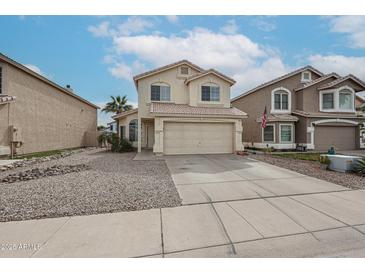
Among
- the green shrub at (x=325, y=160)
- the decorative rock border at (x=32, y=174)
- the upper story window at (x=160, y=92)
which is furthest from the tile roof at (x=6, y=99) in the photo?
the green shrub at (x=325, y=160)

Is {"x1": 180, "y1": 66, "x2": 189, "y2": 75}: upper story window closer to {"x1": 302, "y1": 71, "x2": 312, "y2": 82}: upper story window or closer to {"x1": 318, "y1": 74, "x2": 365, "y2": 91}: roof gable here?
{"x1": 302, "y1": 71, "x2": 312, "y2": 82}: upper story window

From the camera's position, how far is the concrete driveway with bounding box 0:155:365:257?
2.96 m

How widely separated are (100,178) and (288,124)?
1698 cm

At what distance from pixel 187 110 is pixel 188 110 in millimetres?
77

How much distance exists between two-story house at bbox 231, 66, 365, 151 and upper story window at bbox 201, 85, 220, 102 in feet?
17.8

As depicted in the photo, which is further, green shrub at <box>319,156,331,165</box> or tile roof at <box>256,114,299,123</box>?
tile roof at <box>256,114,299,123</box>

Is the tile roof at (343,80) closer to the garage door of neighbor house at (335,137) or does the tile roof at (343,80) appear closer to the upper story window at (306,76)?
the upper story window at (306,76)

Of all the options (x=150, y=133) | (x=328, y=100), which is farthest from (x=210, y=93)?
(x=328, y=100)

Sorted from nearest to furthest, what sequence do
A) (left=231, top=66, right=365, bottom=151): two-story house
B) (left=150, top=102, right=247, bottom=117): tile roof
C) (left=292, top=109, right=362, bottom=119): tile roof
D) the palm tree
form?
(left=150, top=102, right=247, bottom=117): tile roof < (left=292, top=109, right=362, bottom=119): tile roof < (left=231, top=66, right=365, bottom=151): two-story house < the palm tree

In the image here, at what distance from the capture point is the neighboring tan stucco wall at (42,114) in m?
12.9

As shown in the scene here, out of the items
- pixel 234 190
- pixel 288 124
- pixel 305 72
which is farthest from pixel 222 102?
pixel 234 190

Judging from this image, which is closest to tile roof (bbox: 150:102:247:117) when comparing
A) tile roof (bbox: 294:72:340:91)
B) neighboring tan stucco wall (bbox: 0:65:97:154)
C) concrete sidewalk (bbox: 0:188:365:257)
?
tile roof (bbox: 294:72:340:91)

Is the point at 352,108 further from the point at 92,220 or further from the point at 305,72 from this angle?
the point at 92,220

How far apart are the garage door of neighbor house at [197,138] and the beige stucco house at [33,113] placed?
31.1 ft
